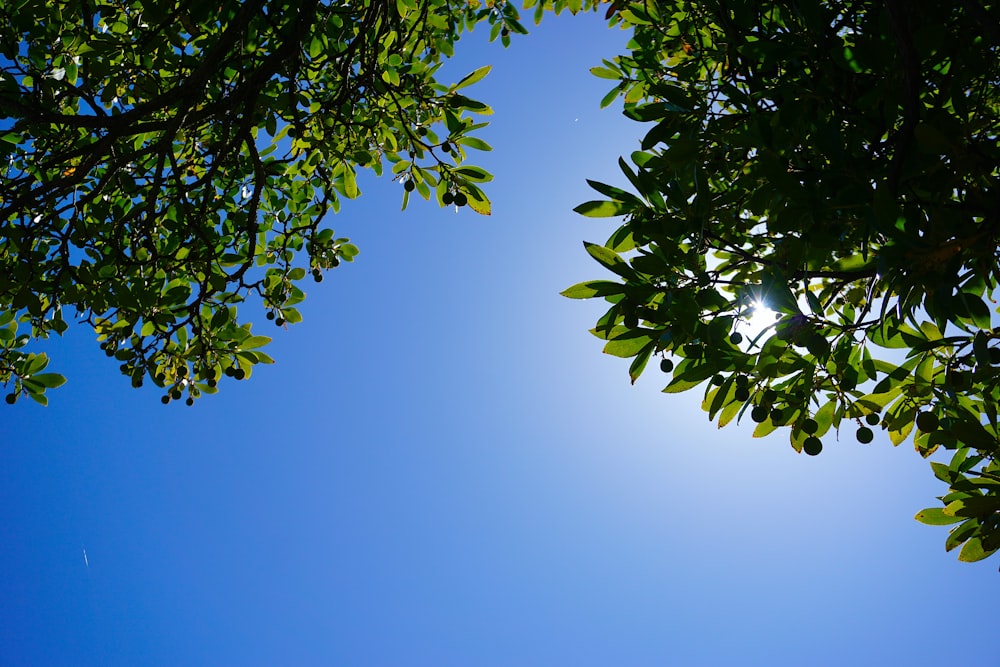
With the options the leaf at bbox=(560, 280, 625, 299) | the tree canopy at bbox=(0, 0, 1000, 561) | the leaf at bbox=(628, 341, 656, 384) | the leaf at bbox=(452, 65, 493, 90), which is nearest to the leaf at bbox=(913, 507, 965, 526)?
the tree canopy at bbox=(0, 0, 1000, 561)

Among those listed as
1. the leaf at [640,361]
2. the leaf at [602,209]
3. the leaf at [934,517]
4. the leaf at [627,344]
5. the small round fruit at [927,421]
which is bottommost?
the leaf at [934,517]

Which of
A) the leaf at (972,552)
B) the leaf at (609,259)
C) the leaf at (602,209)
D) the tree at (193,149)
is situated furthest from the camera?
the tree at (193,149)

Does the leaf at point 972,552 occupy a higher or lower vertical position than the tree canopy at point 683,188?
lower

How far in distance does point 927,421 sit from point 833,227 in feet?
2.70

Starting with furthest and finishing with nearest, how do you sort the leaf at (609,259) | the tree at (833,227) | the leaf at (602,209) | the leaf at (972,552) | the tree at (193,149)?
1. the tree at (193,149)
2. the leaf at (972,552)
3. the leaf at (602,209)
4. the leaf at (609,259)
5. the tree at (833,227)

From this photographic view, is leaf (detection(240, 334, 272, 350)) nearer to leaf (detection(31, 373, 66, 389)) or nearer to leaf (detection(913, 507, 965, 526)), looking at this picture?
leaf (detection(31, 373, 66, 389))

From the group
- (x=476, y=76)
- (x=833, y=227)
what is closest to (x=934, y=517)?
(x=833, y=227)

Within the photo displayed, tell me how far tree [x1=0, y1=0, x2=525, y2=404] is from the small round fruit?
7.65 feet

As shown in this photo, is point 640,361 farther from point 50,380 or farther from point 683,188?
point 50,380

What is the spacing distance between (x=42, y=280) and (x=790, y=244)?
12.4ft

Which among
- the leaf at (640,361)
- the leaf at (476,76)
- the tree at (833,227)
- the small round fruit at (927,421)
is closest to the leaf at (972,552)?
the tree at (833,227)

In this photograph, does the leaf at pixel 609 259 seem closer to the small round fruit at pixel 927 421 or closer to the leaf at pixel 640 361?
the leaf at pixel 640 361

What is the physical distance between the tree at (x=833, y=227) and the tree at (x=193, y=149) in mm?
1670

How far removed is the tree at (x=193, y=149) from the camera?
10.9 ft
